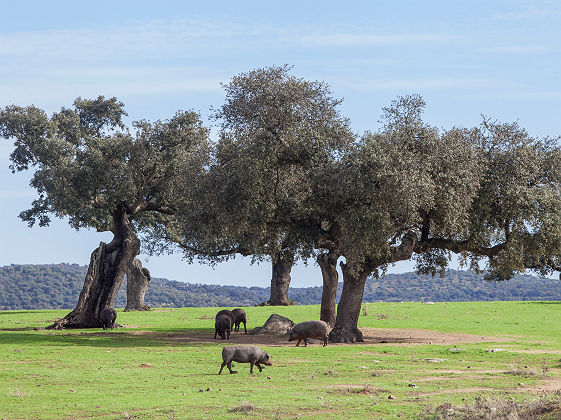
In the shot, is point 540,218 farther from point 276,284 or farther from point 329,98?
point 276,284

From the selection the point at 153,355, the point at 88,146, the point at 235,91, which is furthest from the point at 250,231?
the point at 88,146

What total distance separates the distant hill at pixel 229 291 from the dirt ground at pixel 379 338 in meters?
87.1

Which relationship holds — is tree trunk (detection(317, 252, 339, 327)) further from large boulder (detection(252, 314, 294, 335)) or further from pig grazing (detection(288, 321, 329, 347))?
pig grazing (detection(288, 321, 329, 347))

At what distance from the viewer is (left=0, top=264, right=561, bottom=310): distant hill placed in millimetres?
137875

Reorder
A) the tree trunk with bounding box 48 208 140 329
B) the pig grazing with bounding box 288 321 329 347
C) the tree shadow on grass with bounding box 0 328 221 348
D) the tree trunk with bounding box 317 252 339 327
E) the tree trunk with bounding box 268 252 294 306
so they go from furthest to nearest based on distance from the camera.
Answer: the tree trunk with bounding box 268 252 294 306 < the tree trunk with bounding box 48 208 140 329 < the tree trunk with bounding box 317 252 339 327 < the tree shadow on grass with bounding box 0 328 221 348 < the pig grazing with bounding box 288 321 329 347

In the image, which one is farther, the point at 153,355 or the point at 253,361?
the point at 153,355

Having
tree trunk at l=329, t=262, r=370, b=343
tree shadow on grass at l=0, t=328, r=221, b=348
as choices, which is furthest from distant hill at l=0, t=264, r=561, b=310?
tree trunk at l=329, t=262, r=370, b=343

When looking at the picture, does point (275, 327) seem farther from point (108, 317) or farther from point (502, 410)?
point (502, 410)

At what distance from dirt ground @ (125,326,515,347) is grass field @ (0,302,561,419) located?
0.07m

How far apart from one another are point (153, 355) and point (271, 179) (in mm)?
11250

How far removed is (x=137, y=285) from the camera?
208 feet

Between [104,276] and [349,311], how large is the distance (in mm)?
17872

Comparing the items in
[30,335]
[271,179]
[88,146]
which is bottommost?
[30,335]

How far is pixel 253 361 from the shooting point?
22.8 metres
